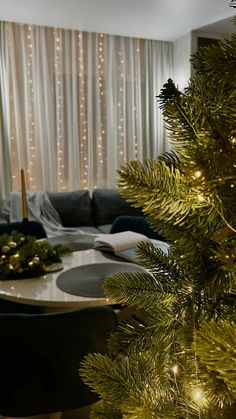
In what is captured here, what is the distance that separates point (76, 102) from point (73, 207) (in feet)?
4.20

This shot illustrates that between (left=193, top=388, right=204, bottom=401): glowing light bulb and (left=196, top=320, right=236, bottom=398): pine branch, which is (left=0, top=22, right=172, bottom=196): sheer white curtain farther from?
(left=196, top=320, right=236, bottom=398): pine branch

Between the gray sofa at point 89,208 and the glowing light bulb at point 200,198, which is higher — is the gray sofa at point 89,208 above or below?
below

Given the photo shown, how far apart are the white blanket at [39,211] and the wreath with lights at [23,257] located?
1972 mm

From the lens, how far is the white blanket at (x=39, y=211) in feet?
12.2

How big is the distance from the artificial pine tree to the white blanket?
311cm

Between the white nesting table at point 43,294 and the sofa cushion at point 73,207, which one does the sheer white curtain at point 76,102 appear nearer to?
the sofa cushion at point 73,207

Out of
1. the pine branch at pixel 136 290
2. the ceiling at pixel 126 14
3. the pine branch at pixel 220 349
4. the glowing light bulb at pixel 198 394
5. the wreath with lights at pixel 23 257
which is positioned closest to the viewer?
the pine branch at pixel 220 349

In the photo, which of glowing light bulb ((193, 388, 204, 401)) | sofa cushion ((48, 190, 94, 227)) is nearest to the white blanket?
sofa cushion ((48, 190, 94, 227))

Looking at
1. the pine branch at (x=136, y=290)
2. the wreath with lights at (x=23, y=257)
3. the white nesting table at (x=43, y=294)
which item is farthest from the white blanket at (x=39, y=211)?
the pine branch at (x=136, y=290)

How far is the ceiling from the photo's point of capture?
3.19 m

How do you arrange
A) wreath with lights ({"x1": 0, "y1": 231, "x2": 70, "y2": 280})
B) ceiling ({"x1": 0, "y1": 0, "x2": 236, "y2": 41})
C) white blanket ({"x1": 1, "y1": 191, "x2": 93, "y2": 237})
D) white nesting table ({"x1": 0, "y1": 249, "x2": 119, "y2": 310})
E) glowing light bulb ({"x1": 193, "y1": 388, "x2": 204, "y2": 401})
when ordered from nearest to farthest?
glowing light bulb ({"x1": 193, "y1": 388, "x2": 204, "y2": 401}) → white nesting table ({"x1": 0, "y1": 249, "x2": 119, "y2": 310}) → wreath with lights ({"x1": 0, "y1": 231, "x2": 70, "y2": 280}) → ceiling ({"x1": 0, "y1": 0, "x2": 236, "y2": 41}) → white blanket ({"x1": 1, "y1": 191, "x2": 93, "y2": 237})

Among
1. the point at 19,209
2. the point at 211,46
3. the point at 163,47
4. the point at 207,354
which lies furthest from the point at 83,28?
the point at 207,354

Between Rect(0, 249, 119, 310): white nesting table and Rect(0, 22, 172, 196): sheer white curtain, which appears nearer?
Rect(0, 249, 119, 310): white nesting table

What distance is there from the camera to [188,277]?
55cm
